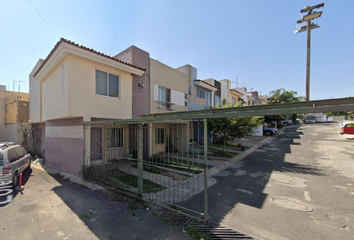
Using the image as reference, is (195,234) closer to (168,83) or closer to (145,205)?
(145,205)

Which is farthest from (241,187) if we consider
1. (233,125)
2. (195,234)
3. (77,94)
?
(77,94)

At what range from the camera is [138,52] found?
10102 millimetres

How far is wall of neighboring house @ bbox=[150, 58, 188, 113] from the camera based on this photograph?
36.0ft

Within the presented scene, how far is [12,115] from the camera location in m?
16.3

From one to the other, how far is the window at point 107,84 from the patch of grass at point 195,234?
23.0 ft

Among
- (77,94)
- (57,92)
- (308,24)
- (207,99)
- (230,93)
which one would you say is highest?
(308,24)

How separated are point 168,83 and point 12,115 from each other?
56.1ft

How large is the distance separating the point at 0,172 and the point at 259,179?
10288 mm

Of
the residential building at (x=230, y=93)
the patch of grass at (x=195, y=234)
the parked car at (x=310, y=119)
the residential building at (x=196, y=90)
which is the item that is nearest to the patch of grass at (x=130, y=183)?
the patch of grass at (x=195, y=234)

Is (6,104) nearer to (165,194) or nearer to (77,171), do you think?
(77,171)

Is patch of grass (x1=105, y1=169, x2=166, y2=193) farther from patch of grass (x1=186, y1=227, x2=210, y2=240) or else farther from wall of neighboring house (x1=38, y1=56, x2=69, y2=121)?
wall of neighboring house (x1=38, y1=56, x2=69, y2=121)

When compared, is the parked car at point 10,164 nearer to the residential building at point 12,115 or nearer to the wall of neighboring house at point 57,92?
the wall of neighboring house at point 57,92

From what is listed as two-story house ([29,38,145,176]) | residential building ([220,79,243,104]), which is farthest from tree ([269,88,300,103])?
two-story house ([29,38,145,176])

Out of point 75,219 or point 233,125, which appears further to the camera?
point 233,125
